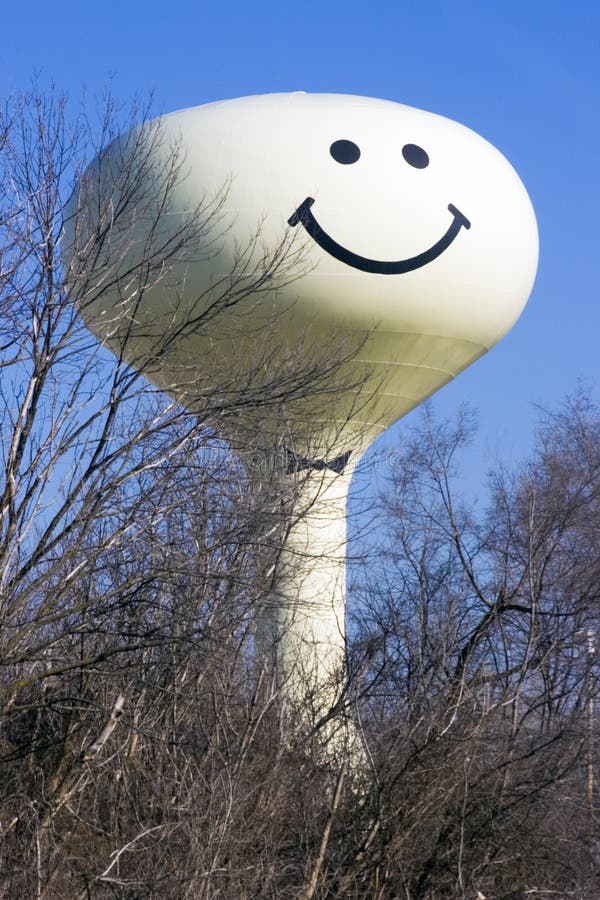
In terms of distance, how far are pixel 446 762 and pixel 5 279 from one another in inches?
160

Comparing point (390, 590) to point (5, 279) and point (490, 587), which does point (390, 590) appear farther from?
point (5, 279)

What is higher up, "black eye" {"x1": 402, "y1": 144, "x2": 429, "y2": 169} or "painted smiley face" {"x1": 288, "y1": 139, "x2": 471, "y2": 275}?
"black eye" {"x1": 402, "y1": 144, "x2": 429, "y2": 169}

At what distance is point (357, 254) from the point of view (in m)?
12.2

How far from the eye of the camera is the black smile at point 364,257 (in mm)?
12055

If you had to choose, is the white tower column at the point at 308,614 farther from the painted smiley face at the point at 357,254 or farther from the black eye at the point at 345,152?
the black eye at the point at 345,152

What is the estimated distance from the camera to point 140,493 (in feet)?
26.2

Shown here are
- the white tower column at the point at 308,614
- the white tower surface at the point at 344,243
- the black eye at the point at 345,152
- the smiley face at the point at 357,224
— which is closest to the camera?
the white tower column at the point at 308,614

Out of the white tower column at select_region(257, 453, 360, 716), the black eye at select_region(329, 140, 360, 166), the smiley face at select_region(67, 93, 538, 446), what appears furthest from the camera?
the black eye at select_region(329, 140, 360, 166)

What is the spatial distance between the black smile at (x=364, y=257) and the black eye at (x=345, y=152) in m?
0.56

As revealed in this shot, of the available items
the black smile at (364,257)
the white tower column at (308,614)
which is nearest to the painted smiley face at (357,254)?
the black smile at (364,257)

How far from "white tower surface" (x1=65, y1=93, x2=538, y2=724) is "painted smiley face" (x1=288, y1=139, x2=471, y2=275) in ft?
0.04

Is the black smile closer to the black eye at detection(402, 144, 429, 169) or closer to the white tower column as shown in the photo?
the black eye at detection(402, 144, 429, 169)

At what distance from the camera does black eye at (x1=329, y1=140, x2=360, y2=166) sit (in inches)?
488

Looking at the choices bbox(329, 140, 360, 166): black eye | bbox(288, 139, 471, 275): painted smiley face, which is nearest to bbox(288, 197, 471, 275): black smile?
bbox(288, 139, 471, 275): painted smiley face
